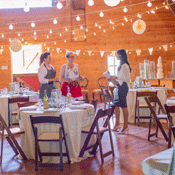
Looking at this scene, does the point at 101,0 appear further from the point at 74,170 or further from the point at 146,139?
the point at 74,170

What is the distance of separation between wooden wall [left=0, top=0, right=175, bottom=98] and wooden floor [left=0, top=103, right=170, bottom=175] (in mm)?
6102

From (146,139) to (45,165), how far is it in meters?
2.08

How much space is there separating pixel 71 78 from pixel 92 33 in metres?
5.77

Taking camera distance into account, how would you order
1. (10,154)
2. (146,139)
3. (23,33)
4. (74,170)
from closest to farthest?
(74,170) → (10,154) → (146,139) → (23,33)

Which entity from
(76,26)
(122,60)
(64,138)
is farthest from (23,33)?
(64,138)

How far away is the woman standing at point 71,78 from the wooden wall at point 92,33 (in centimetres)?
542

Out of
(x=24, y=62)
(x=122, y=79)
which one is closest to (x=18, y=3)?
(x=24, y=62)

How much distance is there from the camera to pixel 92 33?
34.4 feet

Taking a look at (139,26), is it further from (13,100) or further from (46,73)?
(13,100)

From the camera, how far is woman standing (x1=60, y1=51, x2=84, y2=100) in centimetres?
495

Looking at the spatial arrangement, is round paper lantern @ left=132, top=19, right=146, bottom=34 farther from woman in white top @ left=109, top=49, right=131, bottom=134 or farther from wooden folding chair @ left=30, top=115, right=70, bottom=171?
wooden folding chair @ left=30, top=115, right=70, bottom=171

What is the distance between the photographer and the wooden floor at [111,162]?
3.35 meters

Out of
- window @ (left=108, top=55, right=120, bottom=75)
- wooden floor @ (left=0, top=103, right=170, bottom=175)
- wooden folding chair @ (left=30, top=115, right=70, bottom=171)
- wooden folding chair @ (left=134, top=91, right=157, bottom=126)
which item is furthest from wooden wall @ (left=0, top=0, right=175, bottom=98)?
wooden folding chair @ (left=30, top=115, right=70, bottom=171)

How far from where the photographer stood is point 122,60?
4938mm
